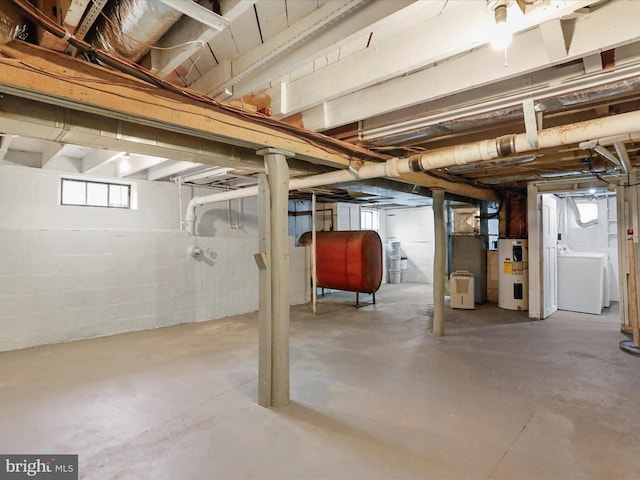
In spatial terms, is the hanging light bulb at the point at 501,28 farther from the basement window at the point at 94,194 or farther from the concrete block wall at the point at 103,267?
the basement window at the point at 94,194

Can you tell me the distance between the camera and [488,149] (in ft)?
7.64

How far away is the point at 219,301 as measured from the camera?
527 cm

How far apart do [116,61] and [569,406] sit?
3.36 meters

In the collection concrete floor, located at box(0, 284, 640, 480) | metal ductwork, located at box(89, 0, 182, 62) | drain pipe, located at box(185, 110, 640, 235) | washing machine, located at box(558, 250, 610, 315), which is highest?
metal ductwork, located at box(89, 0, 182, 62)

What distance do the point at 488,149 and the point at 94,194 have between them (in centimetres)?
479

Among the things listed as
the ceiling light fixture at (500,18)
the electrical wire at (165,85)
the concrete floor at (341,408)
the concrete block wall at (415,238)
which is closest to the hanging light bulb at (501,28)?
the ceiling light fixture at (500,18)

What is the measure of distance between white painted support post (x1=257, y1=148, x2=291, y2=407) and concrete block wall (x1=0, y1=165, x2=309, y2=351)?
2895mm

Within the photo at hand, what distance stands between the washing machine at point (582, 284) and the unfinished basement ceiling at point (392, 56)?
3.31 metres

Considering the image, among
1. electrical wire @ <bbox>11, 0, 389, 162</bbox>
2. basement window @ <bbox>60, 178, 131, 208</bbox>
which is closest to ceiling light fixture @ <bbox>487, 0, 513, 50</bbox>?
electrical wire @ <bbox>11, 0, 389, 162</bbox>

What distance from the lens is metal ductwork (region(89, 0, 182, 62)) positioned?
1.22m

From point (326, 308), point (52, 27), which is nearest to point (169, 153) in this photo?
point (52, 27)

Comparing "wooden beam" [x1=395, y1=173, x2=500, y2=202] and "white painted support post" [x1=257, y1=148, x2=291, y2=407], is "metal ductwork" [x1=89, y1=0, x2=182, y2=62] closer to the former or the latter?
"white painted support post" [x1=257, y1=148, x2=291, y2=407]

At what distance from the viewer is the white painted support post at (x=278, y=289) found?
2.38 metres

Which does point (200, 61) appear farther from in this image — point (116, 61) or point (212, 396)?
point (212, 396)
